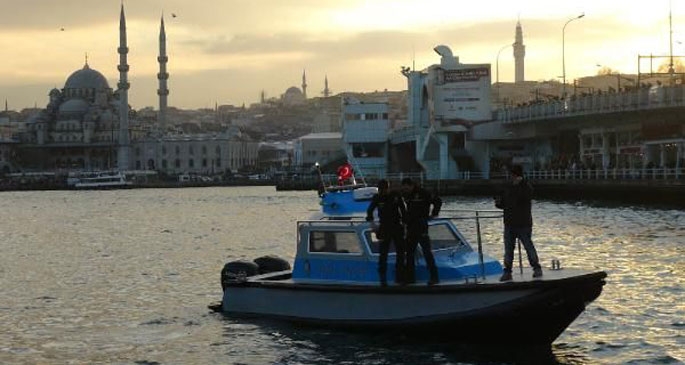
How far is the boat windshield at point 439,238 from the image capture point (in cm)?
1978

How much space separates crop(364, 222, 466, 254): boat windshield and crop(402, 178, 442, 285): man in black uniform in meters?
0.55

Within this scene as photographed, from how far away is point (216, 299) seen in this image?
26.9m

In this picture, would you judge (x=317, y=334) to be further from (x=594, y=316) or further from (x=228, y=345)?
(x=594, y=316)

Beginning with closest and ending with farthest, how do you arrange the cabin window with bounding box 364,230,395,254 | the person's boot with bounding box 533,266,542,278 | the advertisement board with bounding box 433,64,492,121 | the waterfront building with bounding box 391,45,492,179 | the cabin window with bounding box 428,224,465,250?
the person's boot with bounding box 533,266,542,278
the cabin window with bounding box 428,224,465,250
the cabin window with bounding box 364,230,395,254
the waterfront building with bounding box 391,45,492,179
the advertisement board with bounding box 433,64,492,121

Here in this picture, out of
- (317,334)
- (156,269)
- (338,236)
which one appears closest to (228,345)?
(317,334)

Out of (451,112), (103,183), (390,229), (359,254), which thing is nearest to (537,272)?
(390,229)

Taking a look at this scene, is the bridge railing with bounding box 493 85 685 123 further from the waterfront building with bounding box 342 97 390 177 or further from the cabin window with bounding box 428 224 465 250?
the cabin window with bounding box 428 224 465 250

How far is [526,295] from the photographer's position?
1800cm

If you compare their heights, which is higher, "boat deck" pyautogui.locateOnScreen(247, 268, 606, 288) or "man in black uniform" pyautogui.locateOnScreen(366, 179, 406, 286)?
"man in black uniform" pyautogui.locateOnScreen(366, 179, 406, 286)

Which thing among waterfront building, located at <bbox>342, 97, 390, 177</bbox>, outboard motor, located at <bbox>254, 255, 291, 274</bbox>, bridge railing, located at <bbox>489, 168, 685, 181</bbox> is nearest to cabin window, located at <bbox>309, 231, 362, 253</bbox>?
outboard motor, located at <bbox>254, 255, 291, 274</bbox>

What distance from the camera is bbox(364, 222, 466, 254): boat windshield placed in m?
19.8

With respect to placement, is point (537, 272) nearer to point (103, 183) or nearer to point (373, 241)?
point (373, 241)

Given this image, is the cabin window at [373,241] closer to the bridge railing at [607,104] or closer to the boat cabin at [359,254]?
the boat cabin at [359,254]

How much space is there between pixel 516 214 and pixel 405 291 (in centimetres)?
241
